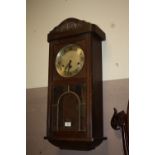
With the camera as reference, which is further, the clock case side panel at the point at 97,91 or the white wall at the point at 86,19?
the white wall at the point at 86,19

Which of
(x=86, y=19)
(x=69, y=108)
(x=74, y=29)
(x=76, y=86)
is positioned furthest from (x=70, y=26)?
(x=69, y=108)

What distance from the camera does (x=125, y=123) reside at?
1770mm

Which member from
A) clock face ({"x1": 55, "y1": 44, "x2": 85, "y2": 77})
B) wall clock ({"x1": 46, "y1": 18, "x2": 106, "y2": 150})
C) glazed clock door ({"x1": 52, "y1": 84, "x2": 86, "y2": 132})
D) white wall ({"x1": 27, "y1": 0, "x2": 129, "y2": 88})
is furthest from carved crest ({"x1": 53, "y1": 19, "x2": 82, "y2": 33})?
glazed clock door ({"x1": 52, "y1": 84, "x2": 86, "y2": 132})

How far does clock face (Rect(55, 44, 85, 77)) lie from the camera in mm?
1944

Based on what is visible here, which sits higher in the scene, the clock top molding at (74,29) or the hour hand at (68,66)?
the clock top molding at (74,29)

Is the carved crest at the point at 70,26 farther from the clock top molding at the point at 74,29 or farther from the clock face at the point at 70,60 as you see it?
the clock face at the point at 70,60

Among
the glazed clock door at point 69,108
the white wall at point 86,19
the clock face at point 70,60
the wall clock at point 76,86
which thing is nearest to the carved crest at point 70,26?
the wall clock at point 76,86

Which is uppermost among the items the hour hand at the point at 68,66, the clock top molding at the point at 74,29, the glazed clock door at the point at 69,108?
the clock top molding at the point at 74,29

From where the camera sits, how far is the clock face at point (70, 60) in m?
1.94

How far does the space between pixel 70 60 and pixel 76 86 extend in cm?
24

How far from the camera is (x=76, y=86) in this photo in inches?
74.9
